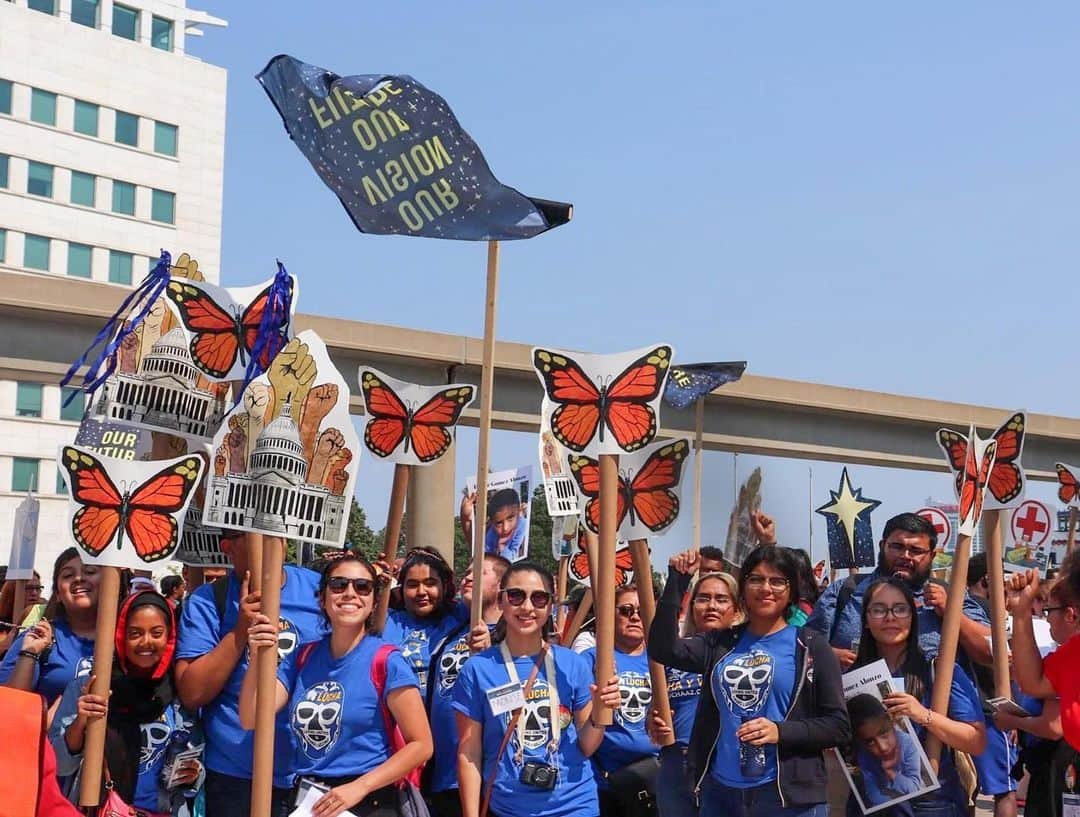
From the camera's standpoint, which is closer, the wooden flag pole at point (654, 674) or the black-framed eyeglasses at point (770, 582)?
the black-framed eyeglasses at point (770, 582)

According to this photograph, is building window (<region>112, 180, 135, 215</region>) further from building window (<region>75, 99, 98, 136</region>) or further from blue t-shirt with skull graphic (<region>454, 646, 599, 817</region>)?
blue t-shirt with skull graphic (<region>454, 646, 599, 817</region>)

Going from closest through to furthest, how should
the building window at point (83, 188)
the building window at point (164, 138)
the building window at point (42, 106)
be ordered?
the building window at point (42, 106)
the building window at point (83, 188)
the building window at point (164, 138)

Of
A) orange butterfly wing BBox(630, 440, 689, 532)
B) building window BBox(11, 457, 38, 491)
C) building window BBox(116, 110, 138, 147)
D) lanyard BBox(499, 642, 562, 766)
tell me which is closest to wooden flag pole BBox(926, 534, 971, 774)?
orange butterfly wing BBox(630, 440, 689, 532)

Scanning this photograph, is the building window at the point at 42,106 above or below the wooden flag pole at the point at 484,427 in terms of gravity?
above

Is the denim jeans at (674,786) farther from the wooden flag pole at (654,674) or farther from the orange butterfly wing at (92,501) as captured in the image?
the orange butterfly wing at (92,501)

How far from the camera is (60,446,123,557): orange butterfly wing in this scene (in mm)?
6227

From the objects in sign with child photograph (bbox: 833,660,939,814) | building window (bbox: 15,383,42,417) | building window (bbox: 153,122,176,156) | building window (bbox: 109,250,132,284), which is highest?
building window (bbox: 153,122,176,156)

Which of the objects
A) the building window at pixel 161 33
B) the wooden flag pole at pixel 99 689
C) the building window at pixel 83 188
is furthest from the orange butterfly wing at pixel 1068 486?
the building window at pixel 161 33

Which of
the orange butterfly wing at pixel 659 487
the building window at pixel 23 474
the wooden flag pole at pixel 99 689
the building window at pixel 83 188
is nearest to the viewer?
the wooden flag pole at pixel 99 689

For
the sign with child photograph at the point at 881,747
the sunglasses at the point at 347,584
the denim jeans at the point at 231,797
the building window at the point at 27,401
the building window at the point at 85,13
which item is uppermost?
the building window at the point at 85,13

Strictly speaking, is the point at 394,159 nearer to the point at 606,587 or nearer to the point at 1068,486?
the point at 606,587

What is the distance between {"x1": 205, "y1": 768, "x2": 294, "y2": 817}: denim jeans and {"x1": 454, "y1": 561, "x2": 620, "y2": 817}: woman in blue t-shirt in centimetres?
76

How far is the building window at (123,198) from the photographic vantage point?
203 feet

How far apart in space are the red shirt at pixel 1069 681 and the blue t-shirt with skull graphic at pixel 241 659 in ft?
9.98
